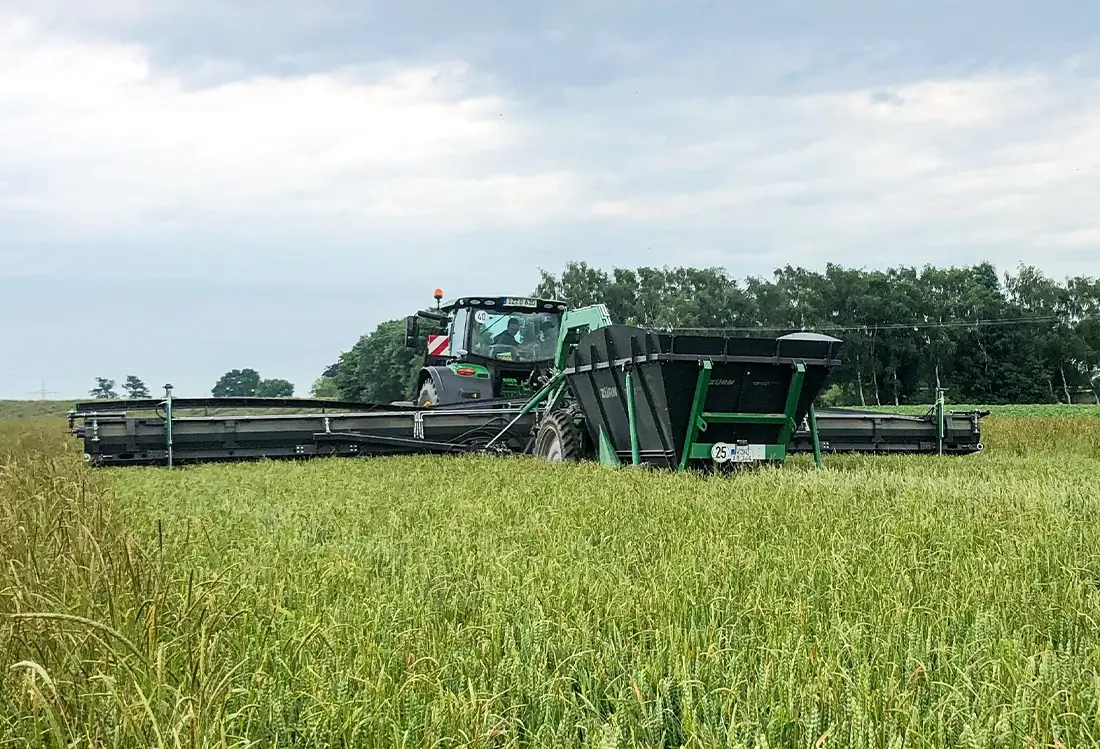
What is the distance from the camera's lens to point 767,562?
4363 mm

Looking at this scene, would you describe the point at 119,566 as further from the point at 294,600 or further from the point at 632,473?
the point at 632,473

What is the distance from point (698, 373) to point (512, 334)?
701 centimetres

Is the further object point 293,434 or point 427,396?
point 427,396

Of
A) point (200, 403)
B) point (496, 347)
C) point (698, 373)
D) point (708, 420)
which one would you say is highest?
point (496, 347)

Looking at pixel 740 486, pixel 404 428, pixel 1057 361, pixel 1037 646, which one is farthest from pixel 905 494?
pixel 1057 361

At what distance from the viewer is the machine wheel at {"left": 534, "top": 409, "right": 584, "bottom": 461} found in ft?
35.7

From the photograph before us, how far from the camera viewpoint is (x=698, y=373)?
356 inches

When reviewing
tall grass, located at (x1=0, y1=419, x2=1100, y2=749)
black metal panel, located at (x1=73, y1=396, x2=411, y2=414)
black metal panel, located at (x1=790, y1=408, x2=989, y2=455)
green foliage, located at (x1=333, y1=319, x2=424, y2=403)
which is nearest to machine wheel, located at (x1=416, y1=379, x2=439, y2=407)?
black metal panel, located at (x1=73, y1=396, x2=411, y2=414)

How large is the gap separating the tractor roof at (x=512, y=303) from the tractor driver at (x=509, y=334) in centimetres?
20

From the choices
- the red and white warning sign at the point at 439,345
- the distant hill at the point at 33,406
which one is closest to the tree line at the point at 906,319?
the distant hill at the point at 33,406

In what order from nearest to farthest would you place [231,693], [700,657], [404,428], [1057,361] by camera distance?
1. [231,693]
2. [700,657]
3. [404,428]
4. [1057,361]

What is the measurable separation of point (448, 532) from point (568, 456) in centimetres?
551

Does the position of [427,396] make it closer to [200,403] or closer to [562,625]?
[200,403]

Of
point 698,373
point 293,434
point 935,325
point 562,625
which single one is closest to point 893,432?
point 698,373
